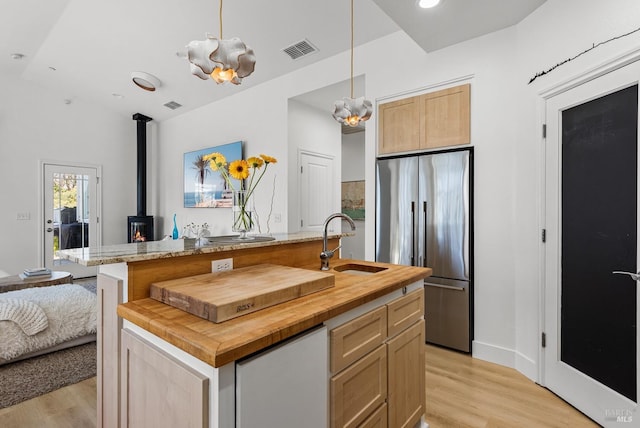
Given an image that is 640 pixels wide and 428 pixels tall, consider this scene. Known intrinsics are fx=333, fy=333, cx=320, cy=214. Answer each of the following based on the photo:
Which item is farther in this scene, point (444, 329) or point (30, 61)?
point (30, 61)

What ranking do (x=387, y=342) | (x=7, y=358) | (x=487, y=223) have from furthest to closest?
(x=487, y=223) → (x=7, y=358) → (x=387, y=342)

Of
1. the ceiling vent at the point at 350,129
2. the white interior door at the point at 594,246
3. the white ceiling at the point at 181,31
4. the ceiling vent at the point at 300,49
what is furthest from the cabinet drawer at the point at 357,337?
the ceiling vent at the point at 350,129

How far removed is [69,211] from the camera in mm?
5867

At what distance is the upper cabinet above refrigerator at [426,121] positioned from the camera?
291 centimetres

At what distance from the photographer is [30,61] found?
478 centimetres

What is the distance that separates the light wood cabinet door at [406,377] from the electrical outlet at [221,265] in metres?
0.83

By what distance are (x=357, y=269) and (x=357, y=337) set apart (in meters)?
0.88

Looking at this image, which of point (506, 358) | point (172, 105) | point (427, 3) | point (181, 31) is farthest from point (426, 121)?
point (172, 105)

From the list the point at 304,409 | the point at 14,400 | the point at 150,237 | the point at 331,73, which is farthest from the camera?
the point at 150,237

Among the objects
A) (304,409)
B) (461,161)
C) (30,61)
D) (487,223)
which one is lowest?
(304,409)

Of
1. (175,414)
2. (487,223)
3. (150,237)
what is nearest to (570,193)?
(487,223)

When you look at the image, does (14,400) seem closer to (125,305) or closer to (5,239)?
(125,305)

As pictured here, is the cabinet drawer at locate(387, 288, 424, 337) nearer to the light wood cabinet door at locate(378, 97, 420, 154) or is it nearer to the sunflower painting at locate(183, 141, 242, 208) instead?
the light wood cabinet door at locate(378, 97, 420, 154)

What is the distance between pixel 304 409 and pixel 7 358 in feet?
8.97
